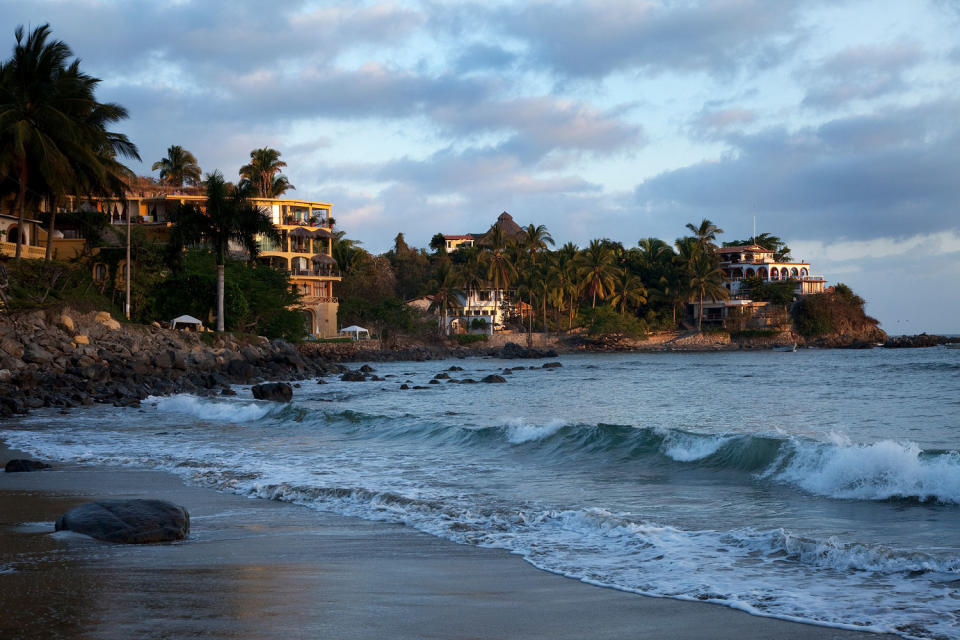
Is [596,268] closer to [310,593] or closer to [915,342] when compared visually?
[915,342]

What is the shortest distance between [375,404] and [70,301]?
18.9m

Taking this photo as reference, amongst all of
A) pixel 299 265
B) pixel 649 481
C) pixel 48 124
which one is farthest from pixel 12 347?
pixel 299 265

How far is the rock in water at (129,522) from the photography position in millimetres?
7520

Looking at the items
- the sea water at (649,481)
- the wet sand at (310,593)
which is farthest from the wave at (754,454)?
the wet sand at (310,593)

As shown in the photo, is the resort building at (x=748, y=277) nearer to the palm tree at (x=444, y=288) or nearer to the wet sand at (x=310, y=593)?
the palm tree at (x=444, y=288)

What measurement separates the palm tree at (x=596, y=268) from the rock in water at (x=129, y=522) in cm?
8297

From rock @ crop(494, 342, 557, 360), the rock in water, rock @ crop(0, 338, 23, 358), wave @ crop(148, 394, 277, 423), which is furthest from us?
rock @ crop(494, 342, 557, 360)

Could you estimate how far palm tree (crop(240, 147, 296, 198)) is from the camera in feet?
254

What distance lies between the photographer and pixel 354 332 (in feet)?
238

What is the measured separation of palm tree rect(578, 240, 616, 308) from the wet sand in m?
82.7

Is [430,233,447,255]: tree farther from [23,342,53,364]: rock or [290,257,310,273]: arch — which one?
[23,342,53,364]: rock

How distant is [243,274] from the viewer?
54.7 meters

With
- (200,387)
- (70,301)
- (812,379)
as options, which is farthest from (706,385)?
(70,301)

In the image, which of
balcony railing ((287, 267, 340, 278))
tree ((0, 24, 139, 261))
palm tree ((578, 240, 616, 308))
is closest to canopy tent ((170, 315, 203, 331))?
tree ((0, 24, 139, 261))
